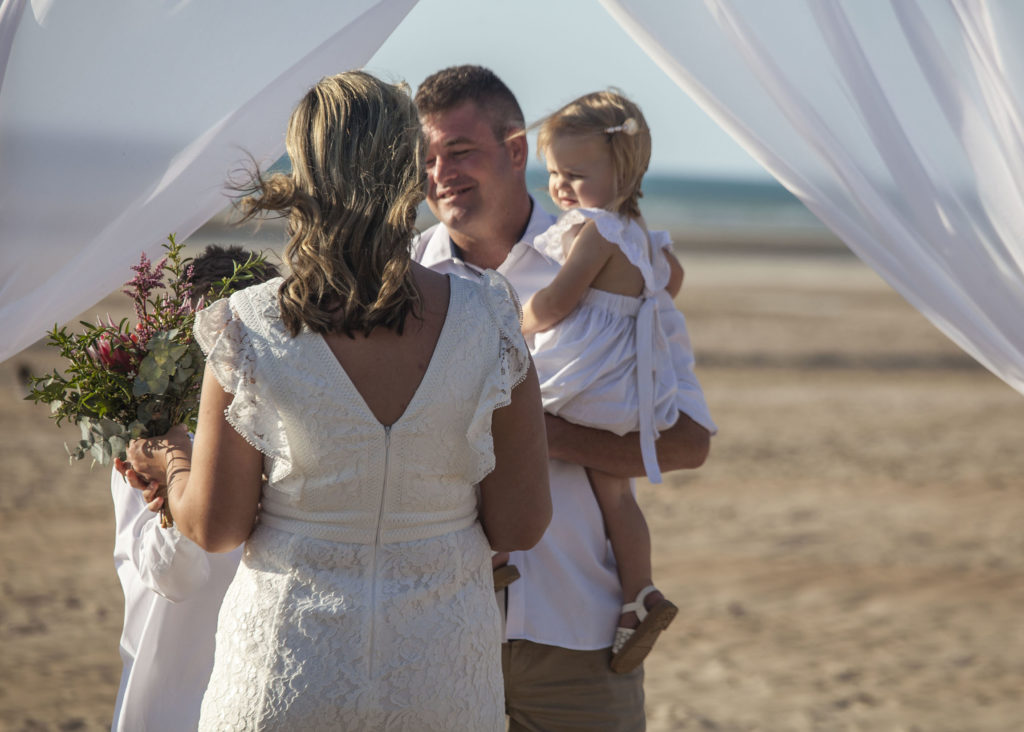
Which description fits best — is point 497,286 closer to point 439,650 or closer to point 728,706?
point 439,650

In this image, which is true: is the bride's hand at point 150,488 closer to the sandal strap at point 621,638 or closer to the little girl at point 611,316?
the little girl at point 611,316

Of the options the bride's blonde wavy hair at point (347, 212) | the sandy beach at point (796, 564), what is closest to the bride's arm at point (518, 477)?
the bride's blonde wavy hair at point (347, 212)

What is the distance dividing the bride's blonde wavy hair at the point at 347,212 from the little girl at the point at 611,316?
1217 millimetres

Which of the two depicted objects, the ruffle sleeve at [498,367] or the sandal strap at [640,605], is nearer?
the ruffle sleeve at [498,367]

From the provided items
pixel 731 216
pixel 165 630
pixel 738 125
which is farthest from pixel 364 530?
pixel 731 216

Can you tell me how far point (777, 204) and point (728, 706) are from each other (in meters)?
51.6

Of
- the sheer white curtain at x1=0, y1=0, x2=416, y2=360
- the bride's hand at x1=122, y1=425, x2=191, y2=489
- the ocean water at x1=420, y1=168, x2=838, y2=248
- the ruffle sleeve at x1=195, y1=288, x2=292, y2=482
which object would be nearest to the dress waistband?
the ruffle sleeve at x1=195, y1=288, x2=292, y2=482

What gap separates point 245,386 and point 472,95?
161cm

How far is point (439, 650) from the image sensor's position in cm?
212

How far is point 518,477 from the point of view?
2.22 meters

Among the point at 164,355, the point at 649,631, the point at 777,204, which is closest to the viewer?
the point at 164,355

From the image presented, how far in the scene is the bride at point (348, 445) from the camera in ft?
6.64

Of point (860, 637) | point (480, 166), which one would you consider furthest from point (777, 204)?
point (480, 166)

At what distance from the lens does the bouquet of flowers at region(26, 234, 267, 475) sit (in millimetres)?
2408
